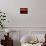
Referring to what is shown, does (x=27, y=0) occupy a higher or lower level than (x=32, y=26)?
higher

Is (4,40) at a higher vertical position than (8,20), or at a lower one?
lower

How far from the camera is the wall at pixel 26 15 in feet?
12.3

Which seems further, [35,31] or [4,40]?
[35,31]

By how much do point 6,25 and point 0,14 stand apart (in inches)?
13.2

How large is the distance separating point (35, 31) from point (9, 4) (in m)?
0.99

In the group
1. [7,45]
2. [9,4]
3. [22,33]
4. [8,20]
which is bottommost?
[7,45]

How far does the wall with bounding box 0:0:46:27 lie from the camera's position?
12.3ft

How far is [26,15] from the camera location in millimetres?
3775

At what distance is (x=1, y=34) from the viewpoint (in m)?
3.78

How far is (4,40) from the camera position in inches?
140

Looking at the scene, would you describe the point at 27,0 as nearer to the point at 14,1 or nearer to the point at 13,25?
the point at 14,1

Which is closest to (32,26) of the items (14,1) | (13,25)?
(13,25)

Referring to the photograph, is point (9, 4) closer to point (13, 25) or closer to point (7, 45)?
point (13, 25)

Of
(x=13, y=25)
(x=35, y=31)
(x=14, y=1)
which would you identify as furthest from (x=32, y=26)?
(x=14, y=1)
